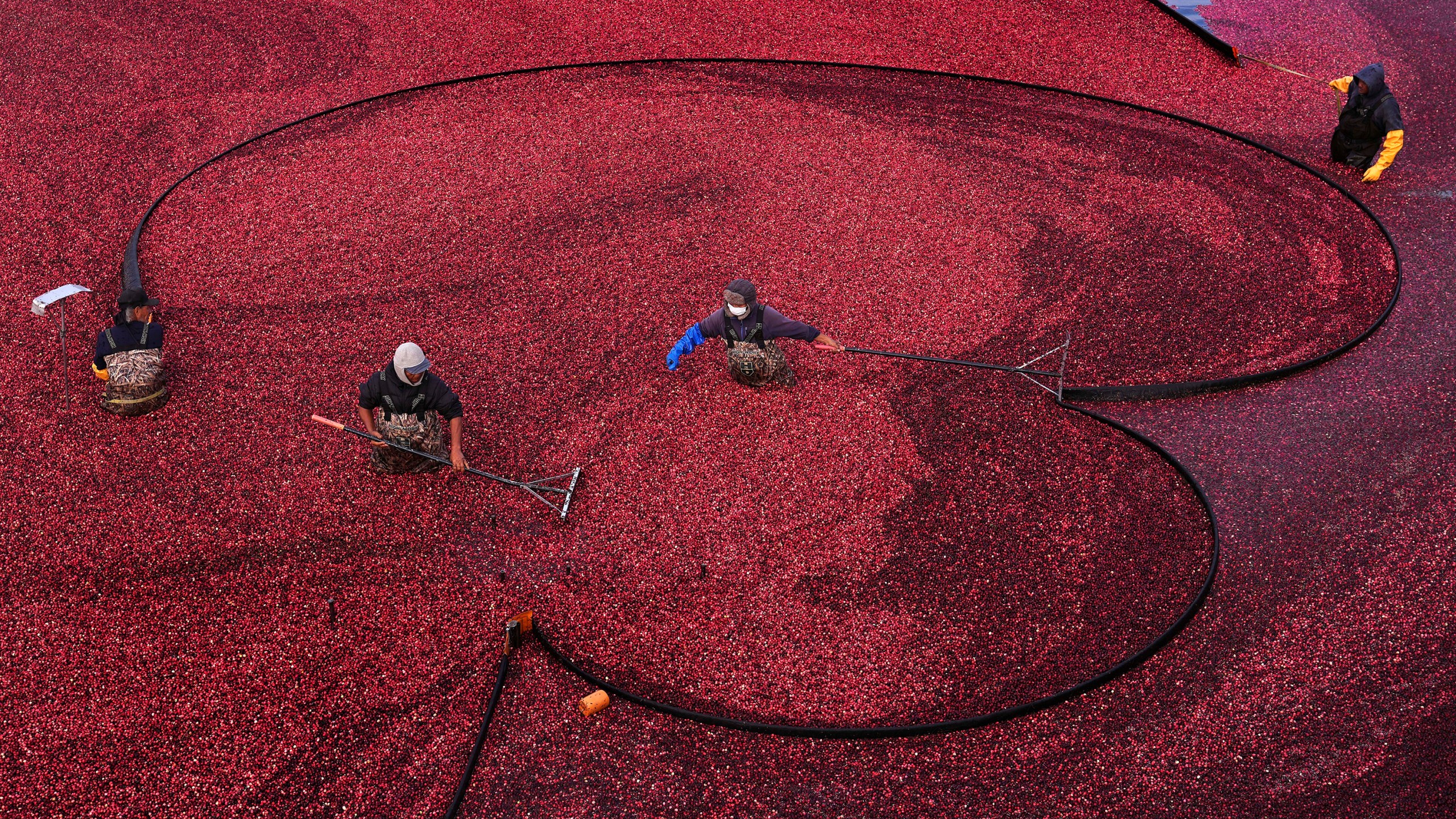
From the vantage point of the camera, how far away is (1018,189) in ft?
39.3

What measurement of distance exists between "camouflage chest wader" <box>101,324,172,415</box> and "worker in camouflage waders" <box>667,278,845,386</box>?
4.32 m

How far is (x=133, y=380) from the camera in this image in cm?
866

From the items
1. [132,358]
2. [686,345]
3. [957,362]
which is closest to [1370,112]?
[957,362]

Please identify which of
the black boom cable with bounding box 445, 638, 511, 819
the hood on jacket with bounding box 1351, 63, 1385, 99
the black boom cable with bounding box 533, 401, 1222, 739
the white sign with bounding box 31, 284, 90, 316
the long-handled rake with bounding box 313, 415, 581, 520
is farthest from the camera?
the hood on jacket with bounding box 1351, 63, 1385, 99

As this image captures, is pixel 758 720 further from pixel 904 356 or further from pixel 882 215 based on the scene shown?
pixel 882 215

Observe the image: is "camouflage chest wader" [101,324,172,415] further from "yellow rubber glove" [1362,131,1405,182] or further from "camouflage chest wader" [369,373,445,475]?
"yellow rubber glove" [1362,131,1405,182]

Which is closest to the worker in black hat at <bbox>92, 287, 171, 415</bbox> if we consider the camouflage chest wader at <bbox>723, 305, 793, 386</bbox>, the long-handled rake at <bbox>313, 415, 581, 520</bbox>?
the long-handled rake at <bbox>313, 415, 581, 520</bbox>

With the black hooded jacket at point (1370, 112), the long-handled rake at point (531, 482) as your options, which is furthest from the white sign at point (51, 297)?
the black hooded jacket at point (1370, 112)

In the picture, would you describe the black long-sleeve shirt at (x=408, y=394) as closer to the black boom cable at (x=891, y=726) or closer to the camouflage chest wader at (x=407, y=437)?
the camouflage chest wader at (x=407, y=437)

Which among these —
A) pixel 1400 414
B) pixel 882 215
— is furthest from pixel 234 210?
pixel 1400 414

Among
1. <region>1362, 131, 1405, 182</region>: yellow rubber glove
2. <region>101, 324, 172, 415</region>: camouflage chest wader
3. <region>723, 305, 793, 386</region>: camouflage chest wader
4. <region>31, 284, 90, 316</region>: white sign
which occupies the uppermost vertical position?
<region>1362, 131, 1405, 182</region>: yellow rubber glove

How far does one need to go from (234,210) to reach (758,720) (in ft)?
28.0

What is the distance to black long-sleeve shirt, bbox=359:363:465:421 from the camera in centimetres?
781

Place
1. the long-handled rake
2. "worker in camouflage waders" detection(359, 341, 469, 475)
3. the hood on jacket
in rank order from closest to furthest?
1. "worker in camouflage waders" detection(359, 341, 469, 475)
2. the long-handled rake
3. the hood on jacket
